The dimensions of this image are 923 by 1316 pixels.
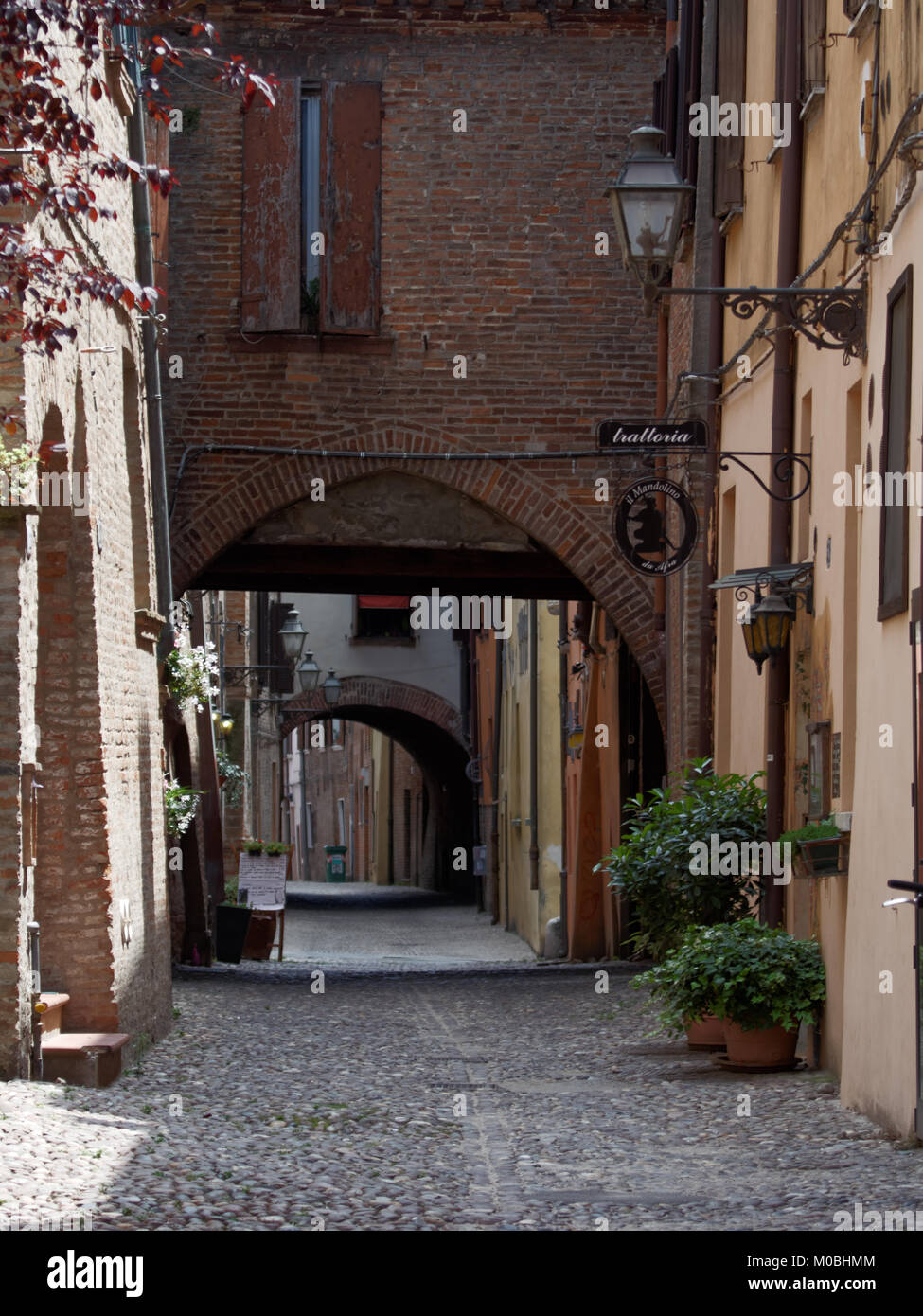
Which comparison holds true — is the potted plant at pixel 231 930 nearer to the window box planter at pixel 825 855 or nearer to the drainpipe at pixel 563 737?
the drainpipe at pixel 563 737

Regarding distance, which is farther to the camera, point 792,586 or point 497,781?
point 497,781

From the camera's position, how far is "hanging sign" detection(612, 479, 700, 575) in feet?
39.5

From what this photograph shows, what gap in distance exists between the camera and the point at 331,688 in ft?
99.1

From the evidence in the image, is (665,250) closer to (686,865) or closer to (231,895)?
(686,865)

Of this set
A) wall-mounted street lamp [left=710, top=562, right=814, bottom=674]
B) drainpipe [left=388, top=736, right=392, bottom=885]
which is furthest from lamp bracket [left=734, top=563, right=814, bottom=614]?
drainpipe [left=388, top=736, right=392, bottom=885]

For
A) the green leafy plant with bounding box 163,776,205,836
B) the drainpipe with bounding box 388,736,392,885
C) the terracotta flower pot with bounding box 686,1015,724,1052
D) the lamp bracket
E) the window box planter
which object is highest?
the lamp bracket

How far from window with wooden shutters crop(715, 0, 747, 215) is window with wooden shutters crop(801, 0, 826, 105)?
2159 mm

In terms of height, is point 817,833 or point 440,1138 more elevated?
point 817,833

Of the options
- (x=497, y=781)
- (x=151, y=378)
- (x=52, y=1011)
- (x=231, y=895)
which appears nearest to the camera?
(x=52, y=1011)

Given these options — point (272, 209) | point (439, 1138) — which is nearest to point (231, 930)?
point (272, 209)

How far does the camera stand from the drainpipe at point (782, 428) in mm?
10508

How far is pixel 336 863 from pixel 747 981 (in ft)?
162

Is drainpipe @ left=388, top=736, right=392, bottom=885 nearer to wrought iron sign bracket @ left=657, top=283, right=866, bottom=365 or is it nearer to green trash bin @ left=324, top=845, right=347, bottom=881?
green trash bin @ left=324, top=845, right=347, bottom=881

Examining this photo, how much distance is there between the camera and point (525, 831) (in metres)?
25.2
